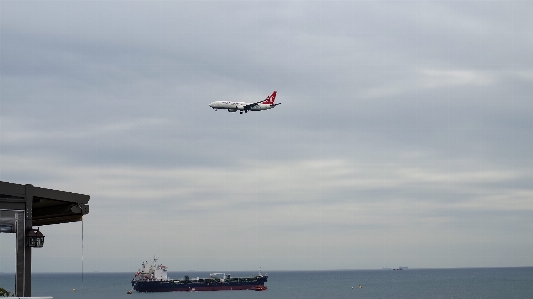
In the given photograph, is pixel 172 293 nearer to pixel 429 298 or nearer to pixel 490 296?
pixel 429 298

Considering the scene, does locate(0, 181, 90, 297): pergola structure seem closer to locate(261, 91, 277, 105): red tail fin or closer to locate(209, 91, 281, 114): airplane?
locate(209, 91, 281, 114): airplane

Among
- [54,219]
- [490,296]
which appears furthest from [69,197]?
[490,296]

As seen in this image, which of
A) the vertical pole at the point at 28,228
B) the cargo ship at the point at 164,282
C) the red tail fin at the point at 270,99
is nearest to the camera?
the vertical pole at the point at 28,228

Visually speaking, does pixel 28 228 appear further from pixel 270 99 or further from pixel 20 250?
pixel 270 99

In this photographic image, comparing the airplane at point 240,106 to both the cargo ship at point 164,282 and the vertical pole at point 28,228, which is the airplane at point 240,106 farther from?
the vertical pole at point 28,228

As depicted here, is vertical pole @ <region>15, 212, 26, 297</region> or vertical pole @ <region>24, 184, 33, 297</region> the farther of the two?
vertical pole @ <region>24, 184, 33, 297</region>

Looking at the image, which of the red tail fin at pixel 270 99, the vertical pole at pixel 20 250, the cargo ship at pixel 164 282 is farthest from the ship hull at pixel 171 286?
the vertical pole at pixel 20 250

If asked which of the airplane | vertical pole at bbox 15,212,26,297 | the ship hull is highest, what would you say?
the airplane

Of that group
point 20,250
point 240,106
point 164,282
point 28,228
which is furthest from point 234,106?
point 20,250

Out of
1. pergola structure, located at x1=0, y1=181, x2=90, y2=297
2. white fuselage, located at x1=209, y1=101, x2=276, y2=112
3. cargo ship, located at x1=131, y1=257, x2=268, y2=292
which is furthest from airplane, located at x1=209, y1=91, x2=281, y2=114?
pergola structure, located at x1=0, y1=181, x2=90, y2=297
